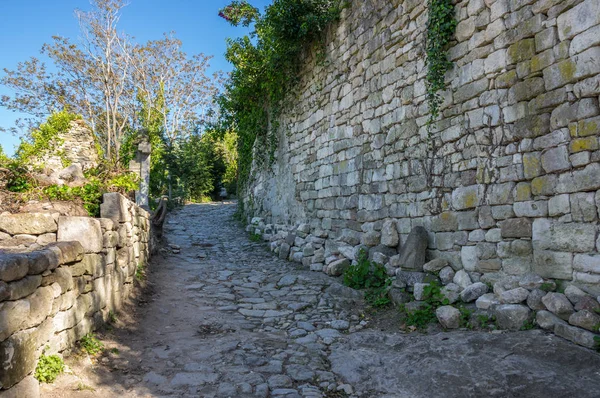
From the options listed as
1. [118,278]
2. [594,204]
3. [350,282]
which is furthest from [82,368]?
[594,204]

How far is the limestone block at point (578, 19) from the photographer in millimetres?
3309

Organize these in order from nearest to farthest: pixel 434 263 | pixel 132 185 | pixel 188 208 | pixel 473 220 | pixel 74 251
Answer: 1. pixel 74 251
2. pixel 473 220
3. pixel 434 263
4. pixel 132 185
5. pixel 188 208

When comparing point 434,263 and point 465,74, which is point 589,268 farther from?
point 465,74

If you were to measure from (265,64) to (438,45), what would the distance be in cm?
502

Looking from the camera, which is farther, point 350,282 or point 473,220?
point 350,282

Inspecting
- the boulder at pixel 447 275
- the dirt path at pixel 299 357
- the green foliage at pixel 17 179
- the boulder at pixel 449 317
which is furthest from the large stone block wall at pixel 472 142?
the green foliage at pixel 17 179

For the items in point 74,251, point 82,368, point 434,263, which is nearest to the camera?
point 82,368

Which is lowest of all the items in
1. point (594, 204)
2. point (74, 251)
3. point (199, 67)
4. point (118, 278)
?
point (118, 278)

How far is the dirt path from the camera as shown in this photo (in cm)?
295

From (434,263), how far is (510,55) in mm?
2308

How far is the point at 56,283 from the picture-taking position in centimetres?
301

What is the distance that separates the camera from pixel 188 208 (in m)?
16.5

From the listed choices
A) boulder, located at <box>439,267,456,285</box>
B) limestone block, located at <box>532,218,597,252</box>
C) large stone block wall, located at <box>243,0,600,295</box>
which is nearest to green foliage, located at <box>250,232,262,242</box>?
large stone block wall, located at <box>243,0,600,295</box>

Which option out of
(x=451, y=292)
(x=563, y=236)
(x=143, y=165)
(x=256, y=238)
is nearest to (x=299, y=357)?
(x=451, y=292)
